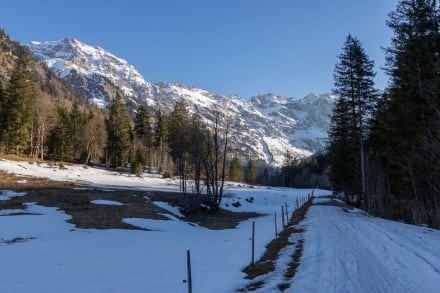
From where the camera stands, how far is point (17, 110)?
189ft

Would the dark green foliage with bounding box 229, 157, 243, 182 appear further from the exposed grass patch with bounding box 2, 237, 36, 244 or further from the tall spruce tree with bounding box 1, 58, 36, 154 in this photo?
the exposed grass patch with bounding box 2, 237, 36, 244

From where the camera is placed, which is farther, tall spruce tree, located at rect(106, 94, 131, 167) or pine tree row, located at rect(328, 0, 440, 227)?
tall spruce tree, located at rect(106, 94, 131, 167)

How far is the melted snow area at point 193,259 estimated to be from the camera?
920 cm

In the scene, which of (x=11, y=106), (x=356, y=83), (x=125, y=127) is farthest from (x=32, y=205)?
(x=125, y=127)

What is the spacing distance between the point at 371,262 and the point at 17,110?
59299mm

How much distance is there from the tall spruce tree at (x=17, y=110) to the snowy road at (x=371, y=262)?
54153 millimetres

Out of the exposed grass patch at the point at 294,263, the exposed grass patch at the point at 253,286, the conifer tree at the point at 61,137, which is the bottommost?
the exposed grass patch at the point at 253,286

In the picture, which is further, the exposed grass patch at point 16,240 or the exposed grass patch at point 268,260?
the exposed grass patch at point 16,240

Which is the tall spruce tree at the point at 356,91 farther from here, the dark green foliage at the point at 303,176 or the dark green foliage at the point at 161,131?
the dark green foliage at the point at 303,176

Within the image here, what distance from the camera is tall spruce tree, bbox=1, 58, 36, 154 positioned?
5719 cm

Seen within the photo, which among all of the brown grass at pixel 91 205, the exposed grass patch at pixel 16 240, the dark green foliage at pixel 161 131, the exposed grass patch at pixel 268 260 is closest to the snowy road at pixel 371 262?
the exposed grass patch at pixel 268 260

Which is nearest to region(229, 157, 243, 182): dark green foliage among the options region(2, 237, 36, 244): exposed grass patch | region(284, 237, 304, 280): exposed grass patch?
region(2, 237, 36, 244): exposed grass patch

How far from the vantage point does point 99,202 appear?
96.6 feet

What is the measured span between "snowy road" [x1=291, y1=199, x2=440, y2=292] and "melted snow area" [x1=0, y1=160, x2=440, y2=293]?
0.08 feet
